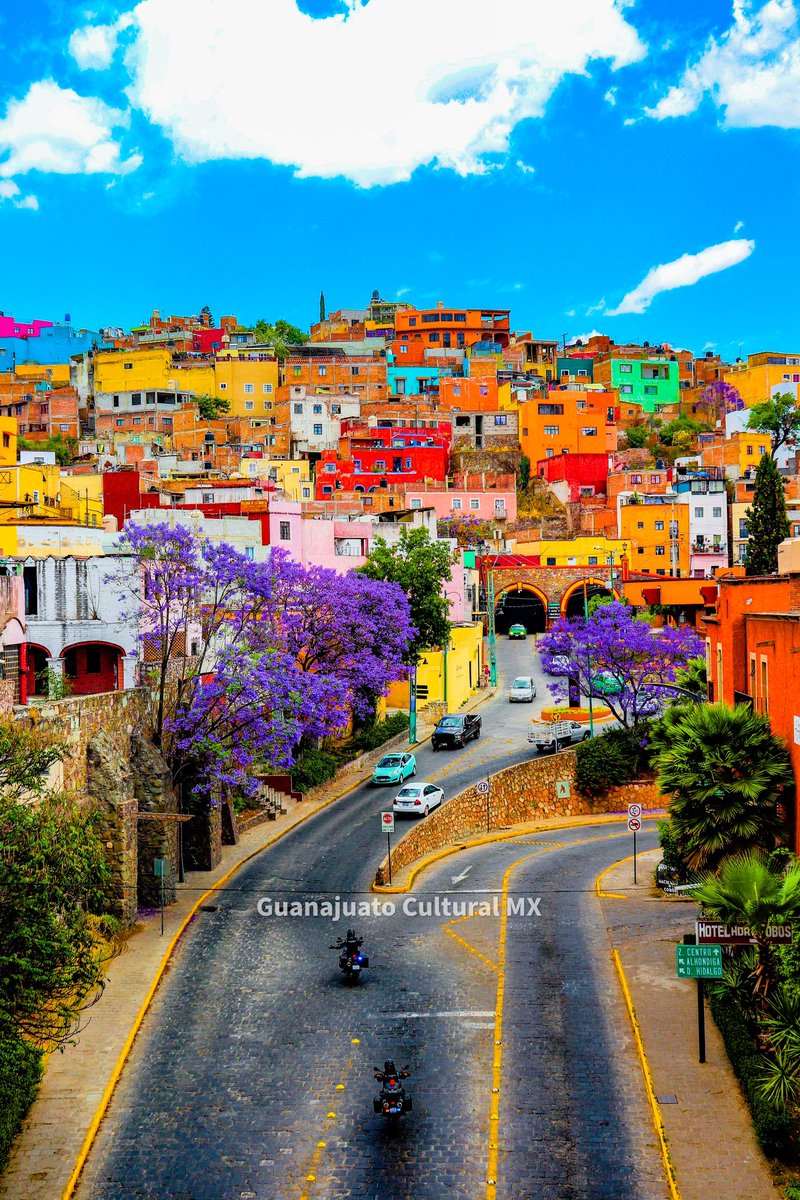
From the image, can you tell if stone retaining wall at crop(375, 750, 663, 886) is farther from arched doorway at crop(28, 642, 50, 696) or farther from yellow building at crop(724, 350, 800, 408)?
yellow building at crop(724, 350, 800, 408)

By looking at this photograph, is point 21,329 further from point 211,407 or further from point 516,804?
point 516,804

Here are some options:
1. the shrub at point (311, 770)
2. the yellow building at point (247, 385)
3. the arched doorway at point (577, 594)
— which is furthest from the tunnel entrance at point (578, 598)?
the yellow building at point (247, 385)

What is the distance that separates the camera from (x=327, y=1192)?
55.8ft

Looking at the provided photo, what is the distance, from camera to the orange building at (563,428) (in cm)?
10006

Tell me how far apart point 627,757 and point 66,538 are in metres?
22.9

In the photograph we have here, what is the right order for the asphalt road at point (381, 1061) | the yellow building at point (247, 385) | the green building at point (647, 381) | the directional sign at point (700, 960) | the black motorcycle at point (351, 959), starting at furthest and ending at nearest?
the green building at point (647, 381) → the yellow building at point (247, 385) → the black motorcycle at point (351, 959) → the directional sign at point (700, 960) → the asphalt road at point (381, 1061)

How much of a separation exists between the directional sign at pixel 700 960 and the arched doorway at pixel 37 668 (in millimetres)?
23329

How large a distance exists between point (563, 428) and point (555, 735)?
55.5m

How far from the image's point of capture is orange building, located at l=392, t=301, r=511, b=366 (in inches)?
4840

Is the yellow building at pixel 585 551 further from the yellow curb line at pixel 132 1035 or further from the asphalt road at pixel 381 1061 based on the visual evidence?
the asphalt road at pixel 381 1061

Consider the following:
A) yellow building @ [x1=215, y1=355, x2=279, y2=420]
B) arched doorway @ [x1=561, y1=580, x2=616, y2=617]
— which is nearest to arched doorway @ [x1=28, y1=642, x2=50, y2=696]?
arched doorway @ [x1=561, y1=580, x2=616, y2=617]

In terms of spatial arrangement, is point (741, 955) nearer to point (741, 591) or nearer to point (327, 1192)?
point (327, 1192)

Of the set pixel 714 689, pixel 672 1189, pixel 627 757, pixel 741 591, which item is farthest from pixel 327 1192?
pixel 627 757

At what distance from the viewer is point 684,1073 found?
20.6m
